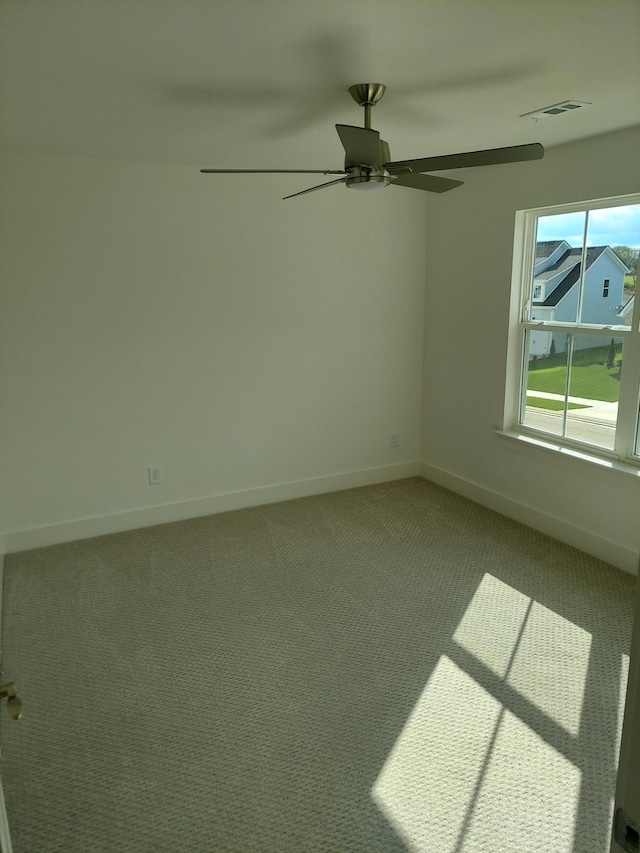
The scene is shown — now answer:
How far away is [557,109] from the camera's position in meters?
2.59

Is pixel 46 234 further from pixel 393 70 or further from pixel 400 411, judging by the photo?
pixel 400 411

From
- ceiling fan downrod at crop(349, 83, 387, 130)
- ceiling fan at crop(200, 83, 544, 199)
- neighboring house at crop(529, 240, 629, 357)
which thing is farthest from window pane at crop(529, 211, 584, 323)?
ceiling fan downrod at crop(349, 83, 387, 130)

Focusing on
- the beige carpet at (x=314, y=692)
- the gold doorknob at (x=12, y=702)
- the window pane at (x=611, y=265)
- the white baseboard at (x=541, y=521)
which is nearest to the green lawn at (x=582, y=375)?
the window pane at (x=611, y=265)

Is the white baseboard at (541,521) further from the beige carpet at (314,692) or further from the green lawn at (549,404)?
the green lawn at (549,404)

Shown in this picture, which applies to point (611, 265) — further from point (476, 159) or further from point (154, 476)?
point (154, 476)

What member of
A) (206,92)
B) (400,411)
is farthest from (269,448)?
(206,92)

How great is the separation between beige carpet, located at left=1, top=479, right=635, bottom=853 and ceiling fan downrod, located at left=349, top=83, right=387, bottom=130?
223 cm

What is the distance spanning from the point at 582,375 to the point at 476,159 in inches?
70.4

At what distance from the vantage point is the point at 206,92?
2.26 m

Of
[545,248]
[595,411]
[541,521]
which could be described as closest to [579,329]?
[595,411]

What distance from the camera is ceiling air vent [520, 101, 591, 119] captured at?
8.23ft

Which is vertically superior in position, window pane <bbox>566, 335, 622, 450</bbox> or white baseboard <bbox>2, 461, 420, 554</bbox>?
window pane <bbox>566, 335, 622, 450</bbox>

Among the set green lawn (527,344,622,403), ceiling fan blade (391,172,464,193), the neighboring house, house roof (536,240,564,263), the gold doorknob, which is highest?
ceiling fan blade (391,172,464,193)

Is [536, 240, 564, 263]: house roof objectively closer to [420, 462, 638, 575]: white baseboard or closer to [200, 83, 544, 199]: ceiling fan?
[200, 83, 544, 199]: ceiling fan
